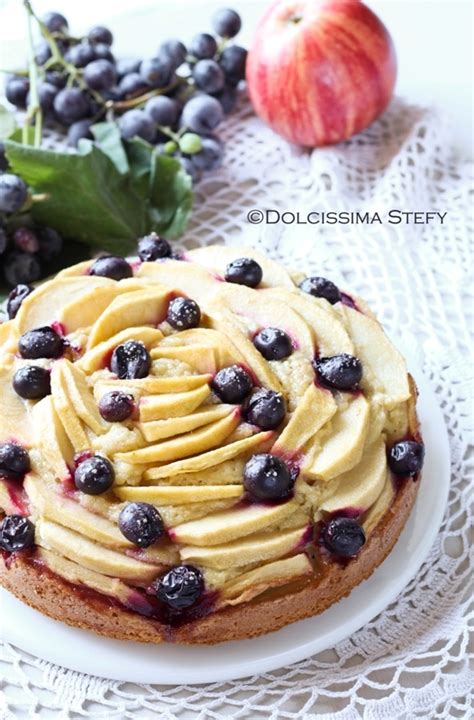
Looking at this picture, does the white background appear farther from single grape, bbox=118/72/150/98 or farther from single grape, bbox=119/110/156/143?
single grape, bbox=119/110/156/143

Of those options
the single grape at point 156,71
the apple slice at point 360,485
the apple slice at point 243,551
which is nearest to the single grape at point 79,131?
the single grape at point 156,71

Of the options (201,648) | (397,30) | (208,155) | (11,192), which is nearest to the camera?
(201,648)

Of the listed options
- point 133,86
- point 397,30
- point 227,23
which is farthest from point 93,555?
point 397,30

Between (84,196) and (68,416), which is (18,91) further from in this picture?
(68,416)

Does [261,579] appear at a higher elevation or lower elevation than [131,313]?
lower

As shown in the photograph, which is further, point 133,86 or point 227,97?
point 227,97

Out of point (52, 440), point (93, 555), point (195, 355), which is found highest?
point (195, 355)
